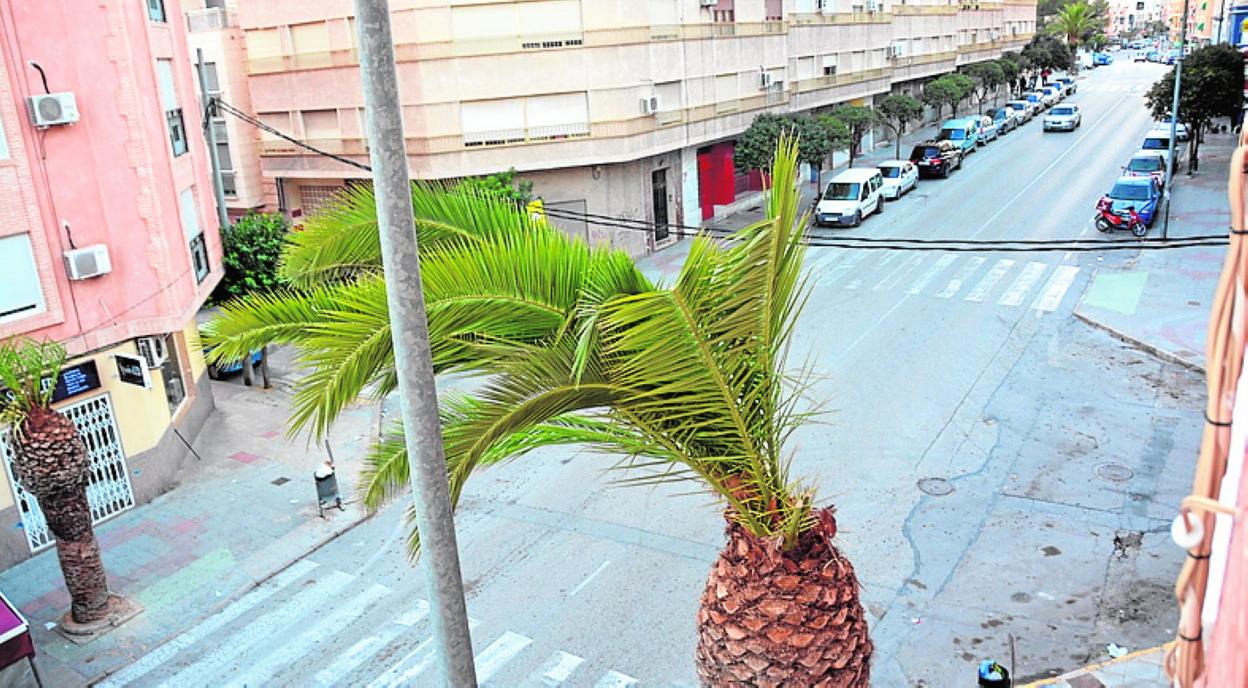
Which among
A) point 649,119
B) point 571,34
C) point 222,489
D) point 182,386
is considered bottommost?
point 222,489

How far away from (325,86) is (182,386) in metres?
12.2

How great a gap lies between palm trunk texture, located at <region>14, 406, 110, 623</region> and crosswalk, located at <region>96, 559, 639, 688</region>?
3.81ft

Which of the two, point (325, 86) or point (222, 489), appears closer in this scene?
point (222, 489)

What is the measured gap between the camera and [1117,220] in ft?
82.7

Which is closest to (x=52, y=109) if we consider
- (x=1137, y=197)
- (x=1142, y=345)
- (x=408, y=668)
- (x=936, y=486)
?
(x=408, y=668)

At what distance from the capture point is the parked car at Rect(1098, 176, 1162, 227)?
25.2m

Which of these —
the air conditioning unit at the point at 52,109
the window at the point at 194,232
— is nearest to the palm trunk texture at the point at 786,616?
the air conditioning unit at the point at 52,109

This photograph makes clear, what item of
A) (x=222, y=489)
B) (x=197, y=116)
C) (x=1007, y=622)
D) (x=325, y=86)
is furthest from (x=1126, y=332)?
(x=325, y=86)

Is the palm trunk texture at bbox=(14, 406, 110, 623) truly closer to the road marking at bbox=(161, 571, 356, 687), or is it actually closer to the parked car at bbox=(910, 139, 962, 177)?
the road marking at bbox=(161, 571, 356, 687)

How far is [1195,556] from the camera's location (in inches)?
91.7

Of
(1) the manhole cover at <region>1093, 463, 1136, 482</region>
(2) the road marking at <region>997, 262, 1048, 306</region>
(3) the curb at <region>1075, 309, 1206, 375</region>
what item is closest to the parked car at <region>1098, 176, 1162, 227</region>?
(2) the road marking at <region>997, 262, 1048, 306</region>

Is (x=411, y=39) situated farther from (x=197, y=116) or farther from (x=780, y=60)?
(x=780, y=60)

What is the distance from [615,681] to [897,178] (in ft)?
88.1

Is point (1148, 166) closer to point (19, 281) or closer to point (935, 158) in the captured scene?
point (935, 158)
